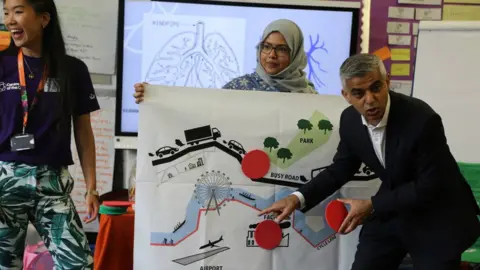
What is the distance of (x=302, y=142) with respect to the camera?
1.86 metres

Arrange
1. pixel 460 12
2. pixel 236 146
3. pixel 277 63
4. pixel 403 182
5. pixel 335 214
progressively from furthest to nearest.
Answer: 1. pixel 460 12
2. pixel 277 63
3. pixel 236 146
4. pixel 335 214
5. pixel 403 182

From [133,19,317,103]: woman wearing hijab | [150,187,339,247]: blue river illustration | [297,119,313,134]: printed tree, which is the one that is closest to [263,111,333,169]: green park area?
[297,119,313,134]: printed tree

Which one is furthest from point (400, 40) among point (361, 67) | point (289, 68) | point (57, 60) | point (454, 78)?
point (57, 60)

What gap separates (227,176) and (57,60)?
2.33 feet

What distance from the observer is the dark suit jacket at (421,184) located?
1.52 m

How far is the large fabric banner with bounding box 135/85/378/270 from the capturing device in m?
1.78

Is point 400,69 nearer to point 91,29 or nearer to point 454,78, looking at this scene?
point 454,78

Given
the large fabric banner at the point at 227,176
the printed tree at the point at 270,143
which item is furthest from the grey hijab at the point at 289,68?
the printed tree at the point at 270,143

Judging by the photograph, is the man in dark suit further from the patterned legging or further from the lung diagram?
the lung diagram

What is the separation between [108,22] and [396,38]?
1.78 metres

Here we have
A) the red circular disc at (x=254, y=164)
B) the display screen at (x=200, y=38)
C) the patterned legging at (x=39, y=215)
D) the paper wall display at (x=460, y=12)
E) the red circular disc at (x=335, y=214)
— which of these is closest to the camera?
the patterned legging at (x=39, y=215)

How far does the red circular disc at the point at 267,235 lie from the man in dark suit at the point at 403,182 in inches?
5.2

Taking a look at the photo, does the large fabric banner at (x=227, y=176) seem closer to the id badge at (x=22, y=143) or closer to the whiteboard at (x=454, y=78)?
the id badge at (x=22, y=143)

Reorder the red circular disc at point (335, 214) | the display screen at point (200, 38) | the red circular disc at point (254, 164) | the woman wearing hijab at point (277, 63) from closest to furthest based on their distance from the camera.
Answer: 1. the red circular disc at point (335, 214)
2. the red circular disc at point (254, 164)
3. the woman wearing hijab at point (277, 63)
4. the display screen at point (200, 38)
